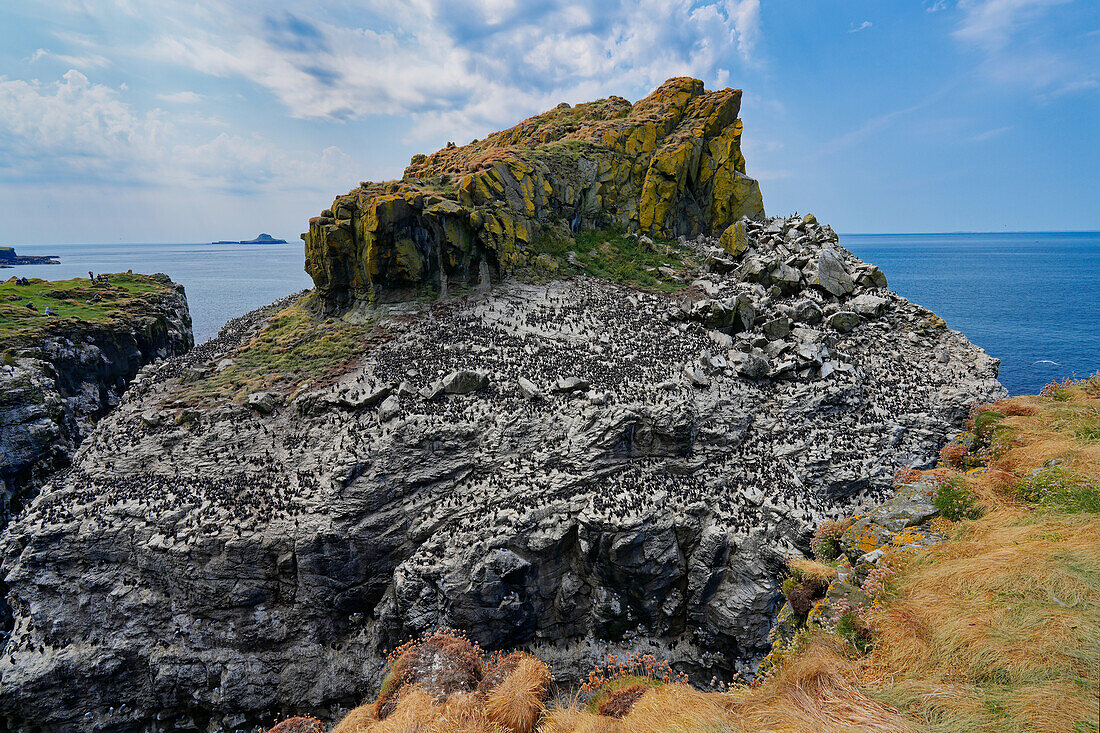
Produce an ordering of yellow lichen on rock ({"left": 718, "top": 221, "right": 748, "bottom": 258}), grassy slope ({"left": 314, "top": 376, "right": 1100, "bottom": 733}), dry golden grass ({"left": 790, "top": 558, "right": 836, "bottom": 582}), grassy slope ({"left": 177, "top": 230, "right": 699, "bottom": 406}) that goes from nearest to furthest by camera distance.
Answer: grassy slope ({"left": 314, "top": 376, "right": 1100, "bottom": 733}) < dry golden grass ({"left": 790, "top": 558, "right": 836, "bottom": 582}) < grassy slope ({"left": 177, "top": 230, "right": 699, "bottom": 406}) < yellow lichen on rock ({"left": 718, "top": 221, "right": 748, "bottom": 258})

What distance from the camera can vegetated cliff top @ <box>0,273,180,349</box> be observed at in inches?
1235

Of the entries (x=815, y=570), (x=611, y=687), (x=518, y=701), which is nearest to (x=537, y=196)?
(x=815, y=570)

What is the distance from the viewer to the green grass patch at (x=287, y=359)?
2638cm

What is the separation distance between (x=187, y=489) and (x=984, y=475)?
31.1m

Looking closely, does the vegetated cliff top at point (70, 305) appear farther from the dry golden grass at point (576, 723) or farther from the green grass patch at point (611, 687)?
the green grass patch at point (611, 687)

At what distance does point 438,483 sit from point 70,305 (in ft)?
Result: 142

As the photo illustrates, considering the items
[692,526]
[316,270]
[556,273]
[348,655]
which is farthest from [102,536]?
[556,273]

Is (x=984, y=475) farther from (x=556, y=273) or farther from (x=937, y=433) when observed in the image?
(x=556, y=273)

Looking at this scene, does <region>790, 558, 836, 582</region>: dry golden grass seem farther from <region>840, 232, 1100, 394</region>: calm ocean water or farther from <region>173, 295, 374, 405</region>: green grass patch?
<region>840, 232, 1100, 394</region>: calm ocean water

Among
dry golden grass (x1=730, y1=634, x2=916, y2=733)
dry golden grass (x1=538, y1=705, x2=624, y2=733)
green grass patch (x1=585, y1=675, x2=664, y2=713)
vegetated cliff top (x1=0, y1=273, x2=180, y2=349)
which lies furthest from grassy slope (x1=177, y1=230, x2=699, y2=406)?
dry golden grass (x1=730, y1=634, x2=916, y2=733)

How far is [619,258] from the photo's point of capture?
41031 millimetres

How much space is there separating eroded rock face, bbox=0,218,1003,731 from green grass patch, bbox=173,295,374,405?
1699 millimetres

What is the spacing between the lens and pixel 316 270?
3484 cm

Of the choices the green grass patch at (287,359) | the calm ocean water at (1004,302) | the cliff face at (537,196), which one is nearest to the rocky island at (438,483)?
the green grass patch at (287,359)
